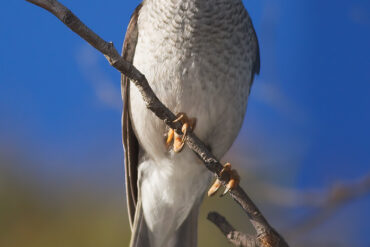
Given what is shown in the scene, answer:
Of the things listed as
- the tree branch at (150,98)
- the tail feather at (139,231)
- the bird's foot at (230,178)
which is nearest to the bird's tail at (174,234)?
the tail feather at (139,231)

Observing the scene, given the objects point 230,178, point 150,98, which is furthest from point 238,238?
point 150,98

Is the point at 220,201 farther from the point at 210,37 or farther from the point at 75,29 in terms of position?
the point at 75,29

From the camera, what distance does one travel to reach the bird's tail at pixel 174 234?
9.27 feet

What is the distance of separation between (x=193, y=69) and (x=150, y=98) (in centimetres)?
66

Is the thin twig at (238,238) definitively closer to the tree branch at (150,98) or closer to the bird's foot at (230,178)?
the tree branch at (150,98)

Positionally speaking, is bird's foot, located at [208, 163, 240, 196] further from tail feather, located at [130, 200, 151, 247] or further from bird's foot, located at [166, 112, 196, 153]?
tail feather, located at [130, 200, 151, 247]

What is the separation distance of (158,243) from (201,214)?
59cm

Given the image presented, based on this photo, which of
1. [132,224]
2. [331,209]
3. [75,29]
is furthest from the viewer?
[132,224]

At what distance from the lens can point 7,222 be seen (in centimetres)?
292

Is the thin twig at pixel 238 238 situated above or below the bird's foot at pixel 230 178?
below

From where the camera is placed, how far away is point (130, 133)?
110 inches

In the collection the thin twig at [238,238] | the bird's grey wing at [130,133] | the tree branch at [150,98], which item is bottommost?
the thin twig at [238,238]

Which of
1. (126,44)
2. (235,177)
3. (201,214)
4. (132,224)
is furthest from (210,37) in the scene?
(201,214)

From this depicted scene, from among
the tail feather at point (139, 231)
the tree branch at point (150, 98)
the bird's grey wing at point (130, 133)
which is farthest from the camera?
the tail feather at point (139, 231)
